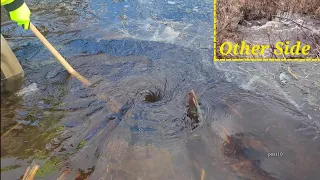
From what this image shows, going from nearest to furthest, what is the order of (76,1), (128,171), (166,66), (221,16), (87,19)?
(128,171)
(221,16)
(166,66)
(87,19)
(76,1)

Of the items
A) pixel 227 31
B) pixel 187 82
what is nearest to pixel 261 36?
pixel 227 31

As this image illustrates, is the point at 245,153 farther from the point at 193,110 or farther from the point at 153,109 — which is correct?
the point at 153,109

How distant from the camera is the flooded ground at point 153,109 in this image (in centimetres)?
282

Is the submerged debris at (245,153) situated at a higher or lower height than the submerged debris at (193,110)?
lower

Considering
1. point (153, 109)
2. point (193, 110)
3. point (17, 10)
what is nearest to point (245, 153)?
point (193, 110)

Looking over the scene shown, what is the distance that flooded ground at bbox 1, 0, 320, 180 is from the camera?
282cm

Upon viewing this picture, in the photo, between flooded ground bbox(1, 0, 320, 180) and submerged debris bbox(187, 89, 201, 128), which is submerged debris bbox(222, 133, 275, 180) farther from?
submerged debris bbox(187, 89, 201, 128)

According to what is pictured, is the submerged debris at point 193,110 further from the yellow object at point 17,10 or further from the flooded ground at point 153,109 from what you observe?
the yellow object at point 17,10

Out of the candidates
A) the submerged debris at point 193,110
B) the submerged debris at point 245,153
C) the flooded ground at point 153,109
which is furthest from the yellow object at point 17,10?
the submerged debris at point 245,153

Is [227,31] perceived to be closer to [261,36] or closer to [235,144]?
[261,36]

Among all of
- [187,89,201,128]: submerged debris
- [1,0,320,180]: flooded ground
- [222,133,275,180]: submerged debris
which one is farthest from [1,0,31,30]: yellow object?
[222,133,275,180]: submerged debris

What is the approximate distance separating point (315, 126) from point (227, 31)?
57.1 inches

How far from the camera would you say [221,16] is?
12.5 ft

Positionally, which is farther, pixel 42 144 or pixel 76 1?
pixel 76 1
